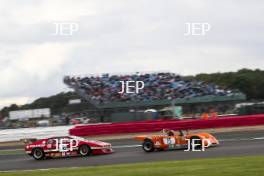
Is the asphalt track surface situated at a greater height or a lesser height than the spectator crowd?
lesser

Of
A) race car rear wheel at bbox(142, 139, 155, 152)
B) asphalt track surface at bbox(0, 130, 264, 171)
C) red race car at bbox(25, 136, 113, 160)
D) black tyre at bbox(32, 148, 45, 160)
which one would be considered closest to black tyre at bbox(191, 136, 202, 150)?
asphalt track surface at bbox(0, 130, 264, 171)

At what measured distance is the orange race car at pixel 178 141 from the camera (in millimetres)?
16125

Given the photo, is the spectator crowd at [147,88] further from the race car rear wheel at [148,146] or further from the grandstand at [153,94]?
the race car rear wheel at [148,146]

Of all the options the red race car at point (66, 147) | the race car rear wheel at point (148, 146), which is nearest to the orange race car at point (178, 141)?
the race car rear wheel at point (148, 146)

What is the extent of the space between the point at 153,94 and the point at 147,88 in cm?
91

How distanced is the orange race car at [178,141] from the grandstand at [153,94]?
42.9 feet

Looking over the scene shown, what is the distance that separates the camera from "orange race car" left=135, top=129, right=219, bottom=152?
635 inches

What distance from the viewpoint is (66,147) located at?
1683cm

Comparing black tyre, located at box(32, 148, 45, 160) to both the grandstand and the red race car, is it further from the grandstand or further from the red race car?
the grandstand

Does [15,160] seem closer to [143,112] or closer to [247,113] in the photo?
[143,112]

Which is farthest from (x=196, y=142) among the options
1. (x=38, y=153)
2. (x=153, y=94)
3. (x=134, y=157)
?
(x=153, y=94)

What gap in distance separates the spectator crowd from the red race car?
15172 millimetres

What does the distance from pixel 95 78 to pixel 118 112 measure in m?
5.43

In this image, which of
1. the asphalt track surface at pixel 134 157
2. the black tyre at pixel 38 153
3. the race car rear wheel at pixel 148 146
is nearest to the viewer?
the asphalt track surface at pixel 134 157
